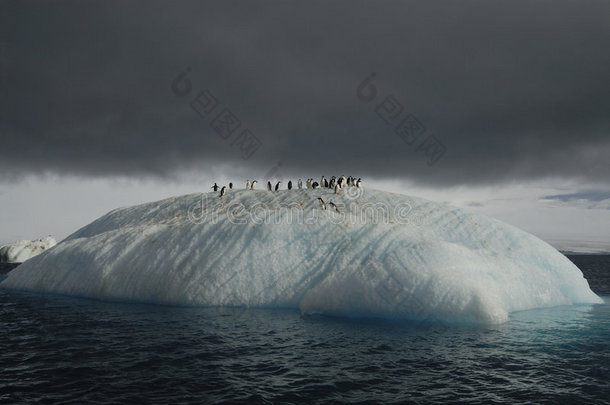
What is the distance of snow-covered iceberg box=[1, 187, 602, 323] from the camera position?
20312 millimetres

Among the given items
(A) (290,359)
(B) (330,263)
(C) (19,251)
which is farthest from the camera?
(C) (19,251)

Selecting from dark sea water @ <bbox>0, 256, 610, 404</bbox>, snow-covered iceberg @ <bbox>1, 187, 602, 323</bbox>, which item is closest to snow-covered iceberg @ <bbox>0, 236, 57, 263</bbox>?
snow-covered iceberg @ <bbox>1, 187, 602, 323</bbox>

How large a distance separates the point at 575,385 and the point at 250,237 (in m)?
18.0

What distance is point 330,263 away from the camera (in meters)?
23.3

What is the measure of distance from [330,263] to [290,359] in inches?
401

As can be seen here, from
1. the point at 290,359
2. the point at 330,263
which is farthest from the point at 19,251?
the point at 290,359

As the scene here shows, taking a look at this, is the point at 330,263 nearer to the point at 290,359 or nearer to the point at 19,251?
the point at 290,359

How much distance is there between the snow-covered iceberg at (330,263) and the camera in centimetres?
2031

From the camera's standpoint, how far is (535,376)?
12.4 meters

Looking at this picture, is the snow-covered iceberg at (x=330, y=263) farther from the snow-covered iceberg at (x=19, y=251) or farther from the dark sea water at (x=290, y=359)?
the snow-covered iceberg at (x=19, y=251)

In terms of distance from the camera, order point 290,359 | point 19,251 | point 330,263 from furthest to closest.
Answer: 1. point 19,251
2. point 330,263
3. point 290,359

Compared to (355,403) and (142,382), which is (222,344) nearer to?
(142,382)

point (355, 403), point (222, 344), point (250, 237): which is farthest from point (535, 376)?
point (250, 237)

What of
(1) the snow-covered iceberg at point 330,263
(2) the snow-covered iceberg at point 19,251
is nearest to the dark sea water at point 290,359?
(1) the snow-covered iceberg at point 330,263
